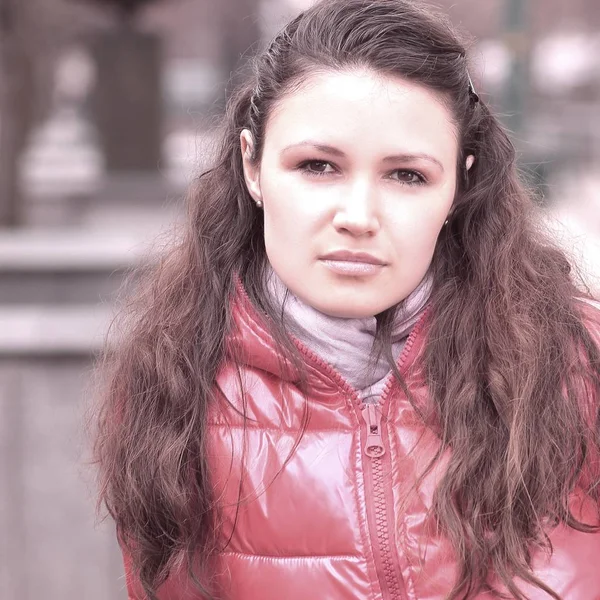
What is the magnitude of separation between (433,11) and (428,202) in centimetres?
42

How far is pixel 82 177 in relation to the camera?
13.0m

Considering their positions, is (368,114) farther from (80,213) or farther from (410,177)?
(80,213)

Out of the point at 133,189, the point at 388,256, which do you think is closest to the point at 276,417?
the point at 388,256

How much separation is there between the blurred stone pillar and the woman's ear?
10308 mm

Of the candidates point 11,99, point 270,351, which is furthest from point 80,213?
point 270,351

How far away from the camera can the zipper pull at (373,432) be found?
206 cm

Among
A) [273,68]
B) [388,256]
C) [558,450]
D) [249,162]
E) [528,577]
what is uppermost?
[273,68]

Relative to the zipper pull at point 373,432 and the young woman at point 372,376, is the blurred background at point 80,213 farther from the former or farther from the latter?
the zipper pull at point 373,432

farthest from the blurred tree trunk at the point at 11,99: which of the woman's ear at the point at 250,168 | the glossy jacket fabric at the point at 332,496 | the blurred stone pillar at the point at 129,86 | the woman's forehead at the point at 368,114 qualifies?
the woman's forehead at the point at 368,114

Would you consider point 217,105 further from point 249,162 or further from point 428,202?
point 428,202

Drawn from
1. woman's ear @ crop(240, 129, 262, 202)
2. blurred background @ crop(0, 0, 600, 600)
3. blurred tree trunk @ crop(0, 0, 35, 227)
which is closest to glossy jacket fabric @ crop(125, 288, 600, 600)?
woman's ear @ crop(240, 129, 262, 202)

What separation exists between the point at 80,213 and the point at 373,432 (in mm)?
10428

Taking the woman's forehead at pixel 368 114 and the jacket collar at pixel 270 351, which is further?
the jacket collar at pixel 270 351

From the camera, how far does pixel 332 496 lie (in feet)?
6.72
